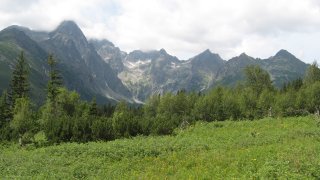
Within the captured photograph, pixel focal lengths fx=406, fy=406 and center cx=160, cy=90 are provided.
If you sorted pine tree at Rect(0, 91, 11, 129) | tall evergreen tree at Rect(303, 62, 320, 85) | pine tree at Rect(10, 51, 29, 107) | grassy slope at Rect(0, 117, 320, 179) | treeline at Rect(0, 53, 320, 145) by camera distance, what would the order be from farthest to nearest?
tall evergreen tree at Rect(303, 62, 320, 85) < pine tree at Rect(10, 51, 29, 107) < pine tree at Rect(0, 91, 11, 129) < treeline at Rect(0, 53, 320, 145) < grassy slope at Rect(0, 117, 320, 179)

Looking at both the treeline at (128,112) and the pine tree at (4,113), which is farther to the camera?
the pine tree at (4,113)

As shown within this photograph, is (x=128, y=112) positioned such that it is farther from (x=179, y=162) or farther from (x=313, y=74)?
(x=179, y=162)

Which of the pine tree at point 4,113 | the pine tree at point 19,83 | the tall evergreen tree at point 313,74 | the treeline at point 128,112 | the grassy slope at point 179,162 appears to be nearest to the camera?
the grassy slope at point 179,162

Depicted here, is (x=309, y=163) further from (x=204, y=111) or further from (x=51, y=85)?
(x=204, y=111)

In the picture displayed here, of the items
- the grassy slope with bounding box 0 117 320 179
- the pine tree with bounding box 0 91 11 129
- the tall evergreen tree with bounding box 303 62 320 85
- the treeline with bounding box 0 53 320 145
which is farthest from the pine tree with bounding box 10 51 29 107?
the tall evergreen tree with bounding box 303 62 320 85

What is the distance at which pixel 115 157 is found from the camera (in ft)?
107

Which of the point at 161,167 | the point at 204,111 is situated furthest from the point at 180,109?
the point at 161,167

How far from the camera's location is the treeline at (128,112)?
5234cm

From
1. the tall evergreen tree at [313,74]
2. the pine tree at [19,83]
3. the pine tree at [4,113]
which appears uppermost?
the tall evergreen tree at [313,74]

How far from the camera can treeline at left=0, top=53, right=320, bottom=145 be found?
5234cm

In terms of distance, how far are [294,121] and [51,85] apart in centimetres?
4790

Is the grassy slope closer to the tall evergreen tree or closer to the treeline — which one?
the treeline

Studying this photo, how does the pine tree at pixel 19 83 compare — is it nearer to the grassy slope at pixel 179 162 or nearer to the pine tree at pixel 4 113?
the pine tree at pixel 4 113

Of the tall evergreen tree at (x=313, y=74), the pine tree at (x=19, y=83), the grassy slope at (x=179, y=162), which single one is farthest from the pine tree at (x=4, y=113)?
the tall evergreen tree at (x=313, y=74)
